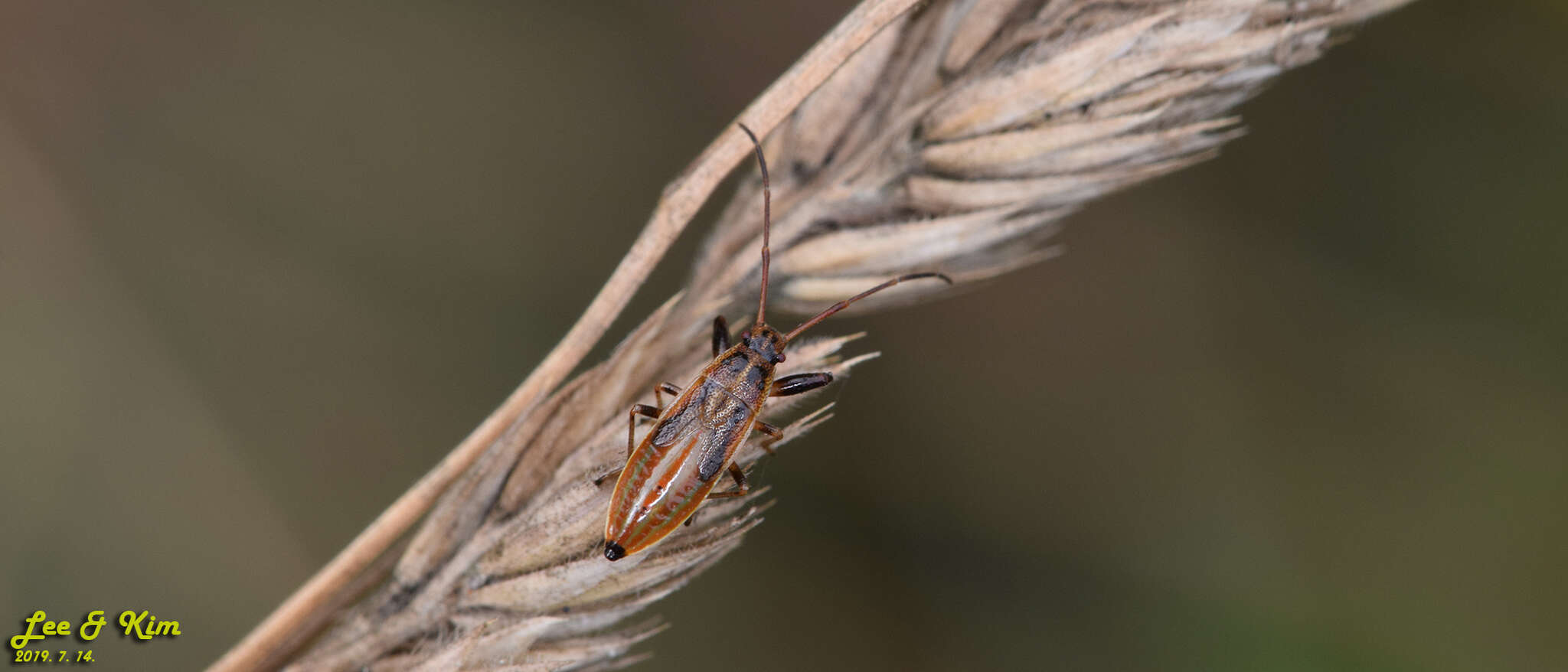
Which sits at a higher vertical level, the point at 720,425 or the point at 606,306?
the point at 606,306

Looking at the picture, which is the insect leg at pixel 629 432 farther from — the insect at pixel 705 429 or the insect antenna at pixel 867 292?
the insect antenna at pixel 867 292

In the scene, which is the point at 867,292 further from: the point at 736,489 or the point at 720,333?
the point at 736,489

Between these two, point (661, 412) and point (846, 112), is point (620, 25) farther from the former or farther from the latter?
point (661, 412)

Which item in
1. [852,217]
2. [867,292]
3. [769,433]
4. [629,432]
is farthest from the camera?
[769,433]

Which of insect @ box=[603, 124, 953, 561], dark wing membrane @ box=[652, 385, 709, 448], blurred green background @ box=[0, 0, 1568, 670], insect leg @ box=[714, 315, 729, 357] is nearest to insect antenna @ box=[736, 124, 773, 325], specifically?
insect @ box=[603, 124, 953, 561]

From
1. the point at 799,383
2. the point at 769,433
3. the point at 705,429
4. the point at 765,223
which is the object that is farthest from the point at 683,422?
the point at 765,223

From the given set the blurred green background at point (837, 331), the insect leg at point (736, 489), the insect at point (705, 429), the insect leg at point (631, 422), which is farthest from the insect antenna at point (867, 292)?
the blurred green background at point (837, 331)

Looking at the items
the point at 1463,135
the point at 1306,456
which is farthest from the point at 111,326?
the point at 1463,135

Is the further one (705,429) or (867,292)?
(705,429)
